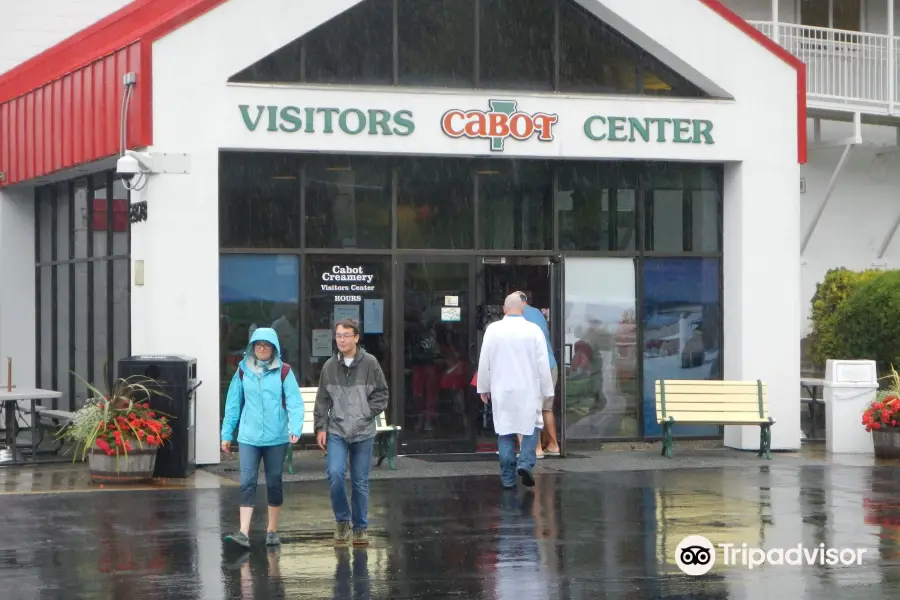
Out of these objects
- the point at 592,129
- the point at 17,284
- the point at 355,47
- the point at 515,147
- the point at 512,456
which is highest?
the point at 355,47

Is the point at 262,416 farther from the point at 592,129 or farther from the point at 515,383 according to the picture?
the point at 592,129

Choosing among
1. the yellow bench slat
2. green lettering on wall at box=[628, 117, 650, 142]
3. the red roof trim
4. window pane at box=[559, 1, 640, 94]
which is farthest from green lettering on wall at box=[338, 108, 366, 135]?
the yellow bench slat

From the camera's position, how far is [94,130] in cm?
1653

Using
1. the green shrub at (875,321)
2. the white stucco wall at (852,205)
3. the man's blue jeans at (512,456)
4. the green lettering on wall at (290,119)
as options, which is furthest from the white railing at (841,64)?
the man's blue jeans at (512,456)

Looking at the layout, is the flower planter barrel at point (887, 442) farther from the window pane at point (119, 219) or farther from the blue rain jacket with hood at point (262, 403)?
the window pane at point (119, 219)

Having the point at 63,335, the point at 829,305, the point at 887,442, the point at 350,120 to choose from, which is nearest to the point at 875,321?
the point at 829,305

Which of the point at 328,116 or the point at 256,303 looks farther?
the point at 256,303

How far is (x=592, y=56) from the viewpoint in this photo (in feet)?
57.6

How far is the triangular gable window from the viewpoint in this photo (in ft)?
54.7

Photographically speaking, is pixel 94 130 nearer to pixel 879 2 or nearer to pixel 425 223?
pixel 425 223

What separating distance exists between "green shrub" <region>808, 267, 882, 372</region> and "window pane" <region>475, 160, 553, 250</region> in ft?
17.6

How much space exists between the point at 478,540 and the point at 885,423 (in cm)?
793

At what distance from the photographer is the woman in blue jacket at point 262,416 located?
10.6 meters

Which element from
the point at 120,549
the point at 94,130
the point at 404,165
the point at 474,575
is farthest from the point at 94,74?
the point at 474,575
